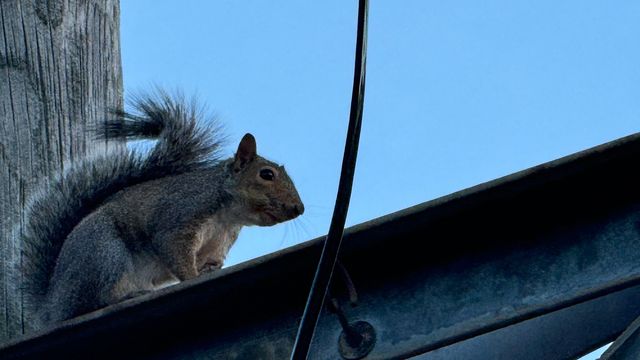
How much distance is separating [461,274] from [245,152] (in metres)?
2.83

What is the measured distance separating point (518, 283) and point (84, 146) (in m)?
1.95

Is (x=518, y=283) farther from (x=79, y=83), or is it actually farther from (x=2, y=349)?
(x=79, y=83)

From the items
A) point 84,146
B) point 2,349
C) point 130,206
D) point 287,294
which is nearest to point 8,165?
point 84,146

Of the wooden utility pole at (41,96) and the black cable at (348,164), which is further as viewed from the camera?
the wooden utility pole at (41,96)

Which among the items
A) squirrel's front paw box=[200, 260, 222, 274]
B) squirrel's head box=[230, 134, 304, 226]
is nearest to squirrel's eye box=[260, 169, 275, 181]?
squirrel's head box=[230, 134, 304, 226]

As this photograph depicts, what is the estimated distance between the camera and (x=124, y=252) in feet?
13.2

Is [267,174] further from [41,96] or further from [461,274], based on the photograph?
[461,274]

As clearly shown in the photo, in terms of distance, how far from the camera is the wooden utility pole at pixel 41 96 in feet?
11.1

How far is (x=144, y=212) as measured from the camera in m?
4.29

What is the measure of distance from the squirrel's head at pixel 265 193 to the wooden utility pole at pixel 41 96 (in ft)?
3.19

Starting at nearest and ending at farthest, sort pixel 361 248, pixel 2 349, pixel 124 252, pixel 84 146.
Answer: pixel 361 248 → pixel 2 349 → pixel 84 146 → pixel 124 252

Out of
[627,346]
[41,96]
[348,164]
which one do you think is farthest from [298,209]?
[627,346]

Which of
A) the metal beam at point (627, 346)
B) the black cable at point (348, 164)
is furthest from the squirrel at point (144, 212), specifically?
the metal beam at point (627, 346)

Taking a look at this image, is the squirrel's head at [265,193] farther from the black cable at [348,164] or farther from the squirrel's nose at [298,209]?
the black cable at [348,164]
